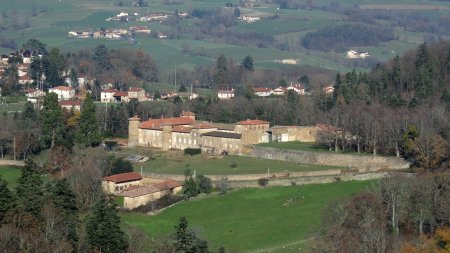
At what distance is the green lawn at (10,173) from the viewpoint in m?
55.8

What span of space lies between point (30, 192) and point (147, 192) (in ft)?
29.3

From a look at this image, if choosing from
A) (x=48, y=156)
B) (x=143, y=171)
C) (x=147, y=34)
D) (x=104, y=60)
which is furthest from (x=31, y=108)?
(x=147, y=34)

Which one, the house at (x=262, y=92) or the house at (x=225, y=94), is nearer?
the house at (x=262, y=92)

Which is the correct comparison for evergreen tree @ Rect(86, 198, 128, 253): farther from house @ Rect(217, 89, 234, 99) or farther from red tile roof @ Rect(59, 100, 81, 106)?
house @ Rect(217, 89, 234, 99)

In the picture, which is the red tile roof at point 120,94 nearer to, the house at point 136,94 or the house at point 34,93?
the house at point 136,94

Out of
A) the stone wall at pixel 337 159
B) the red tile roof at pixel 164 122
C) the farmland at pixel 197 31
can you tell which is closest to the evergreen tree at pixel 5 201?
the stone wall at pixel 337 159

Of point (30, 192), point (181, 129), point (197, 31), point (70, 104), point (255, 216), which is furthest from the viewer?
point (197, 31)

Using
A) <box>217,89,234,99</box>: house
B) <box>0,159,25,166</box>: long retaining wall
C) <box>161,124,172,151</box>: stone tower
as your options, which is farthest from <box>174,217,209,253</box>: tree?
<box>217,89,234,99</box>: house

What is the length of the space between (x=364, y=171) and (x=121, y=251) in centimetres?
1718

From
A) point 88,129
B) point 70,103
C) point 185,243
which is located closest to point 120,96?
point 70,103

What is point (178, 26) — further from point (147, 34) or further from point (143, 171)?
point (143, 171)

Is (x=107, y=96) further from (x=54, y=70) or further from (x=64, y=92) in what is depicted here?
(x=54, y=70)

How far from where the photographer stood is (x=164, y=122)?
212 ft

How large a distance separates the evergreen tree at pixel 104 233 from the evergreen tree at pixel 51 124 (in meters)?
23.5
